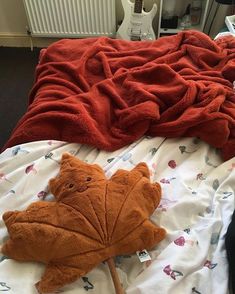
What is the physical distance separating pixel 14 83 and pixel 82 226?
1.75 m

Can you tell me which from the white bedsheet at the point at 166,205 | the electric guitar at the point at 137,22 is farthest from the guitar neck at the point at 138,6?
the white bedsheet at the point at 166,205

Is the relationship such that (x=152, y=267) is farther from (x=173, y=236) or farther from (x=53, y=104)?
(x=53, y=104)

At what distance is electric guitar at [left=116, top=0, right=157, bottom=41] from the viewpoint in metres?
2.20

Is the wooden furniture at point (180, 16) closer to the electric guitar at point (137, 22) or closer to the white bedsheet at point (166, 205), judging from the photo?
the electric guitar at point (137, 22)

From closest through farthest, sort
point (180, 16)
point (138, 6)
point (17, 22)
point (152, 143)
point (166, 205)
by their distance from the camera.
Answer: point (166, 205) → point (152, 143) → point (138, 6) → point (180, 16) → point (17, 22)

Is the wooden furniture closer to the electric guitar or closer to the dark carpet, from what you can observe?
the electric guitar

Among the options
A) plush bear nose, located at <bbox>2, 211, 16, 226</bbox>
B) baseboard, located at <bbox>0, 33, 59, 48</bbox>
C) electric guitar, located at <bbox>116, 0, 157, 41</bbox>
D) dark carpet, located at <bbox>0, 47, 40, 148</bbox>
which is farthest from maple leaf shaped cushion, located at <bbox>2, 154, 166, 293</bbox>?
baseboard, located at <bbox>0, 33, 59, 48</bbox>

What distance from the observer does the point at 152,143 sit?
41.5 inches

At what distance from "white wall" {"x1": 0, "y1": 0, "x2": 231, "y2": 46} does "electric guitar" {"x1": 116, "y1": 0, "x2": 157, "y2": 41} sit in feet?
0.52

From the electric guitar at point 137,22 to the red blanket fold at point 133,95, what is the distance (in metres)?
0.90

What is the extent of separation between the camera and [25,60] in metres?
2.47

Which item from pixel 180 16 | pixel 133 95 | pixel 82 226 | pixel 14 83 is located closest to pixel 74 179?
pixel 82 226

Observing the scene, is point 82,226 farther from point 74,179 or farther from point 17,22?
point 17,22

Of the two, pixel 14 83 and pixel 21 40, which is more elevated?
pixel 21 40
